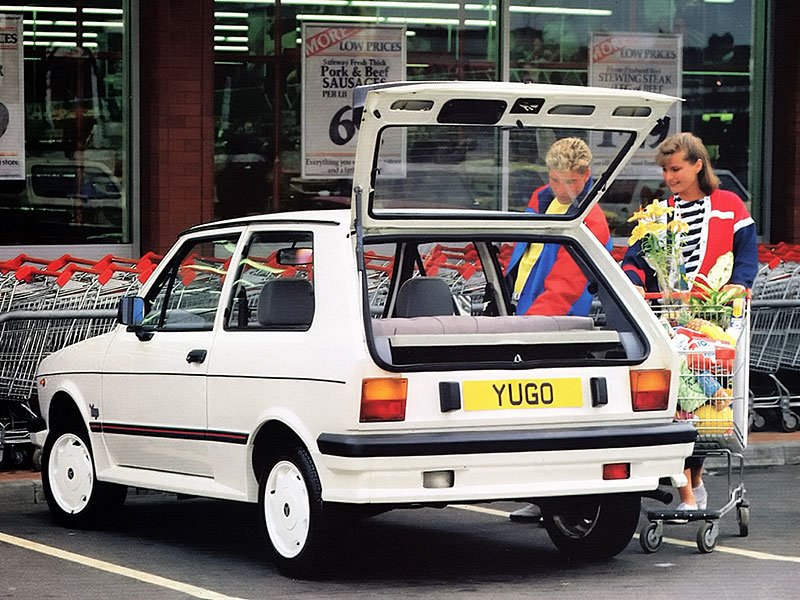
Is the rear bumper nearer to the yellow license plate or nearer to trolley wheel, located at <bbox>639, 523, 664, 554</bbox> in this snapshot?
the yellow license plate

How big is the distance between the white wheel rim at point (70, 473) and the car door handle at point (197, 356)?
1261 mm

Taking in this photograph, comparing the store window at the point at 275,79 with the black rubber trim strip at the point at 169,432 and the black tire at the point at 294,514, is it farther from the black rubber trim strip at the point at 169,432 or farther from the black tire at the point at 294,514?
the black tire at the point at 294,514

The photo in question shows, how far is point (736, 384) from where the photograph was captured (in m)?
8.69

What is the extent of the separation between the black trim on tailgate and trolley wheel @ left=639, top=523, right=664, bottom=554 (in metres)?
0.77

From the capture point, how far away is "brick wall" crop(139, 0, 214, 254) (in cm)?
1501

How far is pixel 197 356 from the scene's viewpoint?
8414mm

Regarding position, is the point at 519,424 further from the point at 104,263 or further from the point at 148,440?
the point at 104,263

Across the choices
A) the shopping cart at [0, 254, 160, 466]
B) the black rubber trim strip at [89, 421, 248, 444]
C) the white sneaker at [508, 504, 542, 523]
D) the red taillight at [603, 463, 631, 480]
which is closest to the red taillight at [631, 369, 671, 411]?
the red taillight at [603, 463, 631, 480]

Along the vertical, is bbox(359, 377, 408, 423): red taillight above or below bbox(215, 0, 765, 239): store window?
below

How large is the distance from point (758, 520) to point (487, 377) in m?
2.78

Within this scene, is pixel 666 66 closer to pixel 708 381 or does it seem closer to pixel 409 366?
pixel 708 381

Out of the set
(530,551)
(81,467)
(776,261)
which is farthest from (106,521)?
(776,261)

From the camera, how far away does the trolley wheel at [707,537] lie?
8695 mm

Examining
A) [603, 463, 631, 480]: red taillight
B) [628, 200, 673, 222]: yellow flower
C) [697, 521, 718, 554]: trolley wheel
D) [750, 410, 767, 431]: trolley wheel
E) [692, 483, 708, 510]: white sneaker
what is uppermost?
[628, 200, 673, 222]: yellow flower
